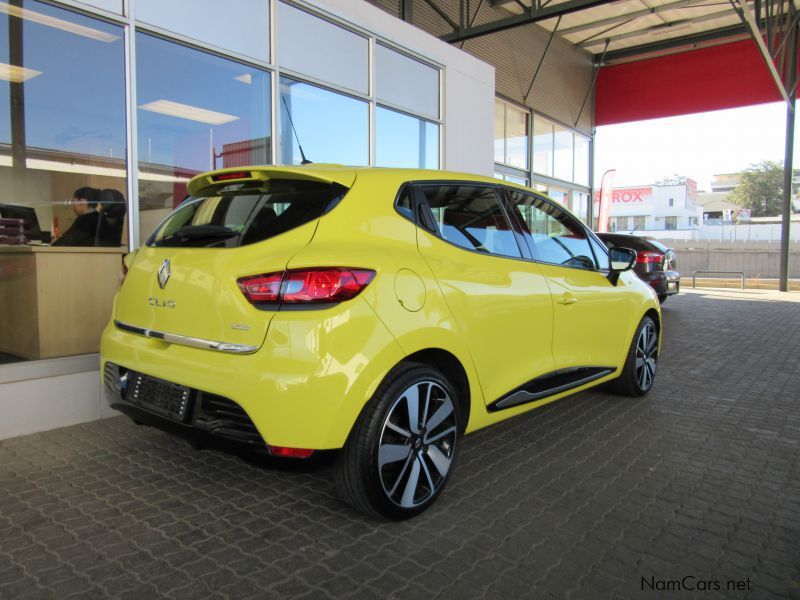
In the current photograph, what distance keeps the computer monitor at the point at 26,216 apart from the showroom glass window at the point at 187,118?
0.77 meters

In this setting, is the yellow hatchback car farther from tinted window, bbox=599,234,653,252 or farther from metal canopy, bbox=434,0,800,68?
metal canopy, bbox=434,0,800,68

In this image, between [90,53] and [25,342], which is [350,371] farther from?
[90,53]

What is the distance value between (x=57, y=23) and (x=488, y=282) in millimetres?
4342

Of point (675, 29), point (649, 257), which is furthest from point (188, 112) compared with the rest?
point (675, 29)

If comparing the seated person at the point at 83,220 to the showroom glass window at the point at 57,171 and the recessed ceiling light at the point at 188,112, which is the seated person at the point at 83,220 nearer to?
the showroom glass window at the point at 57,171

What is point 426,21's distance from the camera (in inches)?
499

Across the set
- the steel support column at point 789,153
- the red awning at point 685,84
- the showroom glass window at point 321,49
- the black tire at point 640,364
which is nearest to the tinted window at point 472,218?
the black tire at point 640,364

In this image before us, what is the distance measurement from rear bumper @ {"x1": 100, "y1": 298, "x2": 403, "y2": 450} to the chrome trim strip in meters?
0.03

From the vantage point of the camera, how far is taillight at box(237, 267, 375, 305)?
240 cm

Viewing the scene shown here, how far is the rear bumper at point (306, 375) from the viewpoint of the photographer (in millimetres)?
2344

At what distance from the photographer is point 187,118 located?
6406mm

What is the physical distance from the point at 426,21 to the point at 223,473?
11.8 meters

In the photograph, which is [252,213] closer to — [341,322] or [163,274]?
[163,274]

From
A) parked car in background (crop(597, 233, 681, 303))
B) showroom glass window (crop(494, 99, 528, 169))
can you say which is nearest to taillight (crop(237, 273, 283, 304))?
parked car in background (crop(597, 233, 681, 303))
